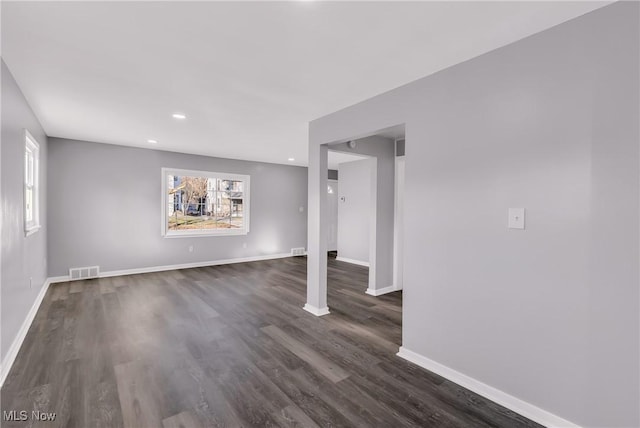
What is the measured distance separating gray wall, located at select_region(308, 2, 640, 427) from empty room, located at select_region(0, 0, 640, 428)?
0.5 inches

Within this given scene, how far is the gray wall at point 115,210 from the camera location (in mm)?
5043

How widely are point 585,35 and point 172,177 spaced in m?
6.48

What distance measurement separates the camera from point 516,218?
6.41ft

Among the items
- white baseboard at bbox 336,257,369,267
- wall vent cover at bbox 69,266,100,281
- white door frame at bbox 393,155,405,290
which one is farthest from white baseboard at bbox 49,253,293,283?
white door frame at bbox 393,155,405,290

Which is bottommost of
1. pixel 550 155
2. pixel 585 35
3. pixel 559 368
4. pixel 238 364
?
pixel 238 364

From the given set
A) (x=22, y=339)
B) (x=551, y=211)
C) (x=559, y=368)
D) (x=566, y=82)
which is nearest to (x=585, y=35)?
(x=566, y=82)

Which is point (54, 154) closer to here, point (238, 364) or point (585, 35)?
point (238, 364)

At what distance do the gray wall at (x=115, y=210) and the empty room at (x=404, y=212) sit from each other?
1.29 meters

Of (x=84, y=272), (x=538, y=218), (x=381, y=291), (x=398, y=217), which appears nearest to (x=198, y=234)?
(x=84, y=272)

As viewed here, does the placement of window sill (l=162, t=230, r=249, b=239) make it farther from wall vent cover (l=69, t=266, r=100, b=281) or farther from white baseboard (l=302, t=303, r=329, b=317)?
white baseboard (l=302, t=303, r=329, b=317)

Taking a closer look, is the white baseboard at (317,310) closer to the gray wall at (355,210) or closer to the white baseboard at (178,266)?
the gray wall at (355,210)

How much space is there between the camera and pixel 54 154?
4973 millimetres

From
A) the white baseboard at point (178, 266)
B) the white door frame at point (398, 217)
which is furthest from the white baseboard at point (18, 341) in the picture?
the white door frame at point (398, 217)

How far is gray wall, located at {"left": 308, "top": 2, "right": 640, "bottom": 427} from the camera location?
5.14 feet
